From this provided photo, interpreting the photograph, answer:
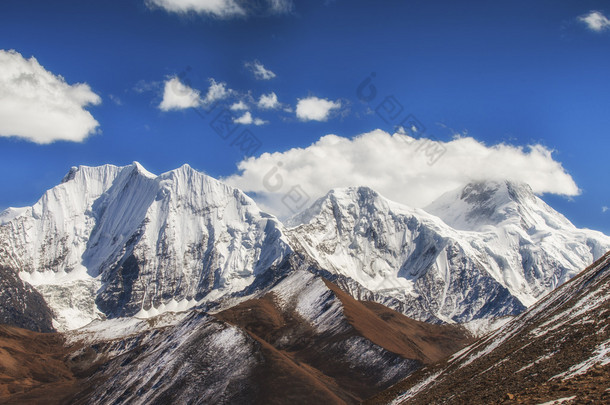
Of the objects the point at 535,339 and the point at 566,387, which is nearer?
the point at 566,387

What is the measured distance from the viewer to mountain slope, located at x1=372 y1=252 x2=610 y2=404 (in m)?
44.2

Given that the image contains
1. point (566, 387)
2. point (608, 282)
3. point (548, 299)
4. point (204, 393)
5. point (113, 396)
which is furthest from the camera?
point (113, 396)

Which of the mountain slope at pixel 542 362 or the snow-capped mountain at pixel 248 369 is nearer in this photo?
the mountain slope at pixel 542 362

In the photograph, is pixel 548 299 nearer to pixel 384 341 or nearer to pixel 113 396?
pixel 384 341

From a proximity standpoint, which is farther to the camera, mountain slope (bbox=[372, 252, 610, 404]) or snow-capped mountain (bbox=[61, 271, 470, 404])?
snow-capped mountain (bbox=[61, 271, 470, 404])

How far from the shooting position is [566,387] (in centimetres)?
4262

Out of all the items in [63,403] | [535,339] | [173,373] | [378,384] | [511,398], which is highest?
[63,403]

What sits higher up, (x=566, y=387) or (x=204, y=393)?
(x=204, y=393)

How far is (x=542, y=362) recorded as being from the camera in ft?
184

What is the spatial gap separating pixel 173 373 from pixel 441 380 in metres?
94.7

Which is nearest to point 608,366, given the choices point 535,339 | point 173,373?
point 535,339

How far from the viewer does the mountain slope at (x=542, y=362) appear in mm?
44250

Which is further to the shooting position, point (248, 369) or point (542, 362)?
point (248, 369)

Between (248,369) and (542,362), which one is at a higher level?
(248,369)
